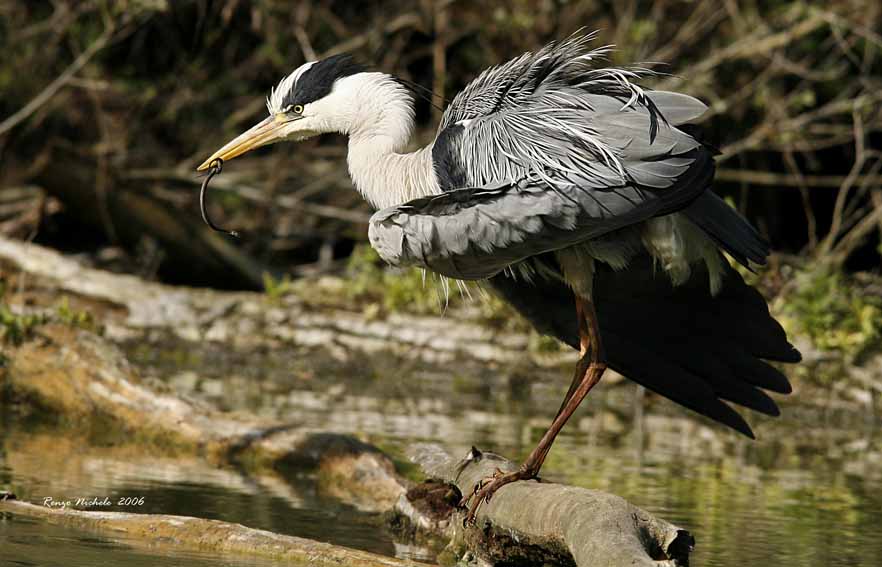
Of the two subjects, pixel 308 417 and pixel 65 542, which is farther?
pixel 308 417

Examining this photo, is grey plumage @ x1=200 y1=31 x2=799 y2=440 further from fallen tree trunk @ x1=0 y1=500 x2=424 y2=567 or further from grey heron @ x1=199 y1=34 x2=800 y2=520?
fallen tree trunk @ x1=0 y1=500 x2=424 y2=567

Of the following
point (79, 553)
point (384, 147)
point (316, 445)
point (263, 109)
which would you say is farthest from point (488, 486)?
point (263, 109)

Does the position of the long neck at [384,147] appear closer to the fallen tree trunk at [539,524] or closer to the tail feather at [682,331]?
the tail feather at [682,331]

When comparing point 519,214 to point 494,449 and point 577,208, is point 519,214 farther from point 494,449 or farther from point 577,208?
point 494,449

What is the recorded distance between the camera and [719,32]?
12258mm

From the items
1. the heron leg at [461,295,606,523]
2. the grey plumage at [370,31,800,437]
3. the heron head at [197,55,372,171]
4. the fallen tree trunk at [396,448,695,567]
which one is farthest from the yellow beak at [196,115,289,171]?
the fallen tree trunk at [396,448,695,567]

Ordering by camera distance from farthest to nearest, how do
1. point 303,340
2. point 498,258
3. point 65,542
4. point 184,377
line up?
point 303,340 < point 184,377 < point 498,258 < point 65,542

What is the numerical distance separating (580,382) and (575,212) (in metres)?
1.02

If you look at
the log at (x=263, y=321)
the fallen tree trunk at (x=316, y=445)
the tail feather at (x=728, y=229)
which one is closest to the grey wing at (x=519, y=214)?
the tail feather at (x=728, y=229)

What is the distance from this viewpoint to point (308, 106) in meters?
6.03

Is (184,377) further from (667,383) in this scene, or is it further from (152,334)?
(667,383)

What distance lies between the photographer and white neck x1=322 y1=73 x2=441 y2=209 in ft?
18.1

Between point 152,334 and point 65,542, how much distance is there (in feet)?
17.9

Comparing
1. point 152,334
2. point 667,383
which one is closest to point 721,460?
point 667,383
